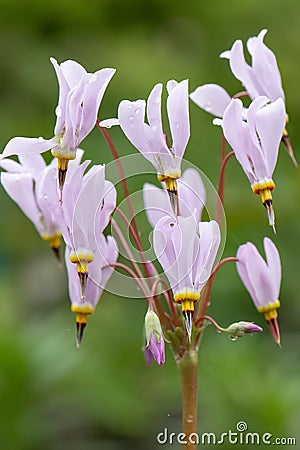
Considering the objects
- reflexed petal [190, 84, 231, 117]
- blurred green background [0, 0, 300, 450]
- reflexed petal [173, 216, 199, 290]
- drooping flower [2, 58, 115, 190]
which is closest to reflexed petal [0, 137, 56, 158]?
drooping flower [2, 58, 115, 190]

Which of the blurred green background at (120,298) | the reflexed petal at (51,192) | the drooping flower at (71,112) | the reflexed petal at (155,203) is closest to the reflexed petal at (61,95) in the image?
the drooping flower at (71,112)

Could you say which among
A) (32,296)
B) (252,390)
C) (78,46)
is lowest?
(252,390)

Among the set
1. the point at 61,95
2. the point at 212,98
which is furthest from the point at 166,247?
the point at 212,98

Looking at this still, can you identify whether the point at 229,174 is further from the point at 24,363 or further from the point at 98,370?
the point at 24,363

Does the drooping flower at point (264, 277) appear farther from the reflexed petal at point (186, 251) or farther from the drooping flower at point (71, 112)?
the drooping flower at point (71, 112)

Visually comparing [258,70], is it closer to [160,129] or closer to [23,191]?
[160,129]

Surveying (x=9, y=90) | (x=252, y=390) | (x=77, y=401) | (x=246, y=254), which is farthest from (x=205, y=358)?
(x=9, y=90)

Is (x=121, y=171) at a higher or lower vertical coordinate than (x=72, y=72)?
lower
